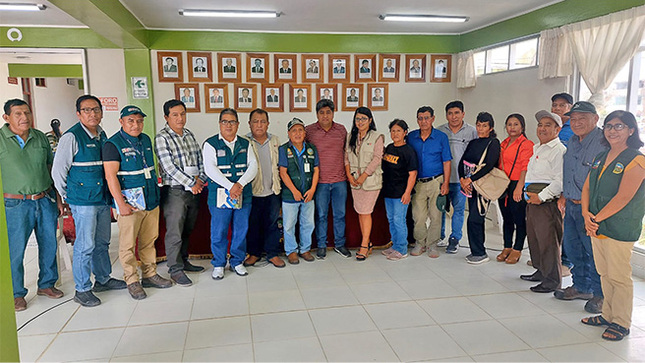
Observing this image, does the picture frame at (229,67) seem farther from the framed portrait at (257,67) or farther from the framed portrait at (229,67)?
the framed portrait at (257,67)

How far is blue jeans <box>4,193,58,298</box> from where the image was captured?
3.33 metres

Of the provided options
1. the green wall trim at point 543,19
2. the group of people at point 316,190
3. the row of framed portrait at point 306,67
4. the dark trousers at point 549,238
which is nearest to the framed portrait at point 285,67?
the row of framed portrait at point 306,67

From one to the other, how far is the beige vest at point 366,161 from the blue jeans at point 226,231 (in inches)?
45.7

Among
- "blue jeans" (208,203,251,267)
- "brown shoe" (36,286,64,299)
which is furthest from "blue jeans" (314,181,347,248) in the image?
"brown shoe" (36,286,64,299)

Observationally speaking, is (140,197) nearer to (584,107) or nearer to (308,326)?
(308,326)

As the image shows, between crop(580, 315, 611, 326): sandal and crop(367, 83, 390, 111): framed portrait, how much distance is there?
186 inches

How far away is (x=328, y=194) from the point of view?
4.38m

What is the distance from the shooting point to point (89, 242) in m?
3.39

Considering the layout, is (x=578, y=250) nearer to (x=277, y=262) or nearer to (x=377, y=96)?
(x=277, y=262)

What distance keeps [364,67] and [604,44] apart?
3.45 meters

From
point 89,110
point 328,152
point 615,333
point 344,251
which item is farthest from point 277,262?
point 615,333

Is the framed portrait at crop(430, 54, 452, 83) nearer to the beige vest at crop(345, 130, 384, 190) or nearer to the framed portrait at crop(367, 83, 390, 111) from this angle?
the framed portrait at crop(367, 83, 390, 111)

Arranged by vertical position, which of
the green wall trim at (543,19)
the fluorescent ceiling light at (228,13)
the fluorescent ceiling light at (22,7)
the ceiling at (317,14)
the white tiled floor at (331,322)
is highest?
the ceiling at (317,14)

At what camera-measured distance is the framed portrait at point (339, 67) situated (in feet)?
22.6
